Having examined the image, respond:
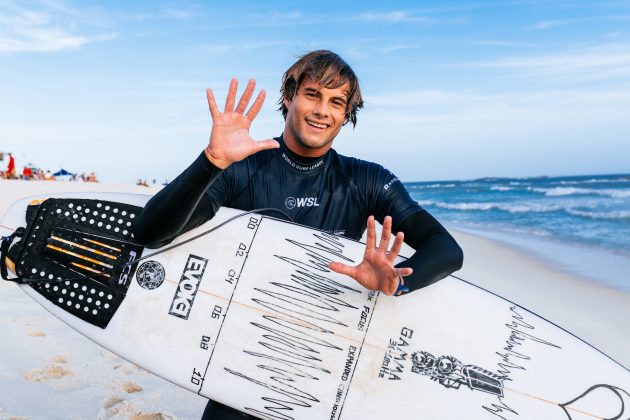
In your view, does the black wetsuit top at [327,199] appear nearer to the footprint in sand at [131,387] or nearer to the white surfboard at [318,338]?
the white surfboard at [318,338]

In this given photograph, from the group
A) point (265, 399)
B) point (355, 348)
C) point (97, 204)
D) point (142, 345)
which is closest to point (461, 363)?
point (355, 348)

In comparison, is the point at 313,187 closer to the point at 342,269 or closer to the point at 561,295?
the point at 342,269

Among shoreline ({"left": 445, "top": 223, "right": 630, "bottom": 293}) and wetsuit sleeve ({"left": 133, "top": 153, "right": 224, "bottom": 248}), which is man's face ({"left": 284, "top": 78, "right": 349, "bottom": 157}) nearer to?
wetsuit sleeve ({"left": 133, "top": 153, "right": 224, "bottom": 248})

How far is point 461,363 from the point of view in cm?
226

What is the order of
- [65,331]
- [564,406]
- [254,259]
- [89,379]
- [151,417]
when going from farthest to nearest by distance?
[65,331], [89,379], [151,417], [254,259], [564,406]

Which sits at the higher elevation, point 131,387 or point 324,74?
point 324,74

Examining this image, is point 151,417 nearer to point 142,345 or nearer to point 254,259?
point 142,345

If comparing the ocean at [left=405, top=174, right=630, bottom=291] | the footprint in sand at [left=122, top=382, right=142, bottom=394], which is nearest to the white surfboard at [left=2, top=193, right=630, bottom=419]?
the footprint in sand at [left=122, top=382, right=142, bottom=394]

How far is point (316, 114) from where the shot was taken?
215 centimetres

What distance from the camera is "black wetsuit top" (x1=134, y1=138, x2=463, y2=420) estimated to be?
213 cm

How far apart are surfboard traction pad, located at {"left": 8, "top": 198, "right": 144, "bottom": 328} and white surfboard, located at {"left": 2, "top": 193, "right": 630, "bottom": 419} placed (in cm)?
2

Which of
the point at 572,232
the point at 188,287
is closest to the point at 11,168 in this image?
the point at 572,232

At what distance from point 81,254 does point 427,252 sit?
5.52ft

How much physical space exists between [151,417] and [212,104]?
1699mm
